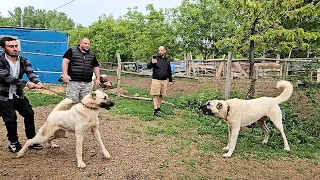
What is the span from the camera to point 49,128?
15.1 ft

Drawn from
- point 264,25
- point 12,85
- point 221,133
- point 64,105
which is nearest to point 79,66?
point 64,105

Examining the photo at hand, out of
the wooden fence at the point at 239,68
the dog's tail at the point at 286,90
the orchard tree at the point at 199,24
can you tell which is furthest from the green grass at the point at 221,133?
the orchard tree at the point at 199,24

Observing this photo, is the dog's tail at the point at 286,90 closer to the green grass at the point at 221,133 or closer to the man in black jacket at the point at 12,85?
the green grass at the point at 221,133

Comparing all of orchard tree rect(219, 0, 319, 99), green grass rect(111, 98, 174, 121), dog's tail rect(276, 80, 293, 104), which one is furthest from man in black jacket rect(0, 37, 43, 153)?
orchard tree rect(219, 0, 319, 99)

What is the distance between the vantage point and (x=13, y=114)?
4.55 metres

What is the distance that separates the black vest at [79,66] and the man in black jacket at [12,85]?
637 mm

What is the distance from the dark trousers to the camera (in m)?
4.50

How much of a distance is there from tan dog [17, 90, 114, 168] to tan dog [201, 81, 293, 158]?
6.35ft

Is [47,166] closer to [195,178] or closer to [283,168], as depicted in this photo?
[195,178]

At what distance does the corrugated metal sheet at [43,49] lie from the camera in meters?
13.9

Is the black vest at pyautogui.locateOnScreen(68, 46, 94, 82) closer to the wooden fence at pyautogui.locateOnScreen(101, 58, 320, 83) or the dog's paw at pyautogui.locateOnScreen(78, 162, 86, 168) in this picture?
the dog's paw at pyautogui.locateOnScreen(78, 162, 86, 168)

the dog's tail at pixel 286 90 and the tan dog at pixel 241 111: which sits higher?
the dog's tail at pixel 286 90

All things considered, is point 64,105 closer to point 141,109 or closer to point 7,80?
point 7,80

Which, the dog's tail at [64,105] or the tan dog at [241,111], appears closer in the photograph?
the dog's tail at [64,105]
